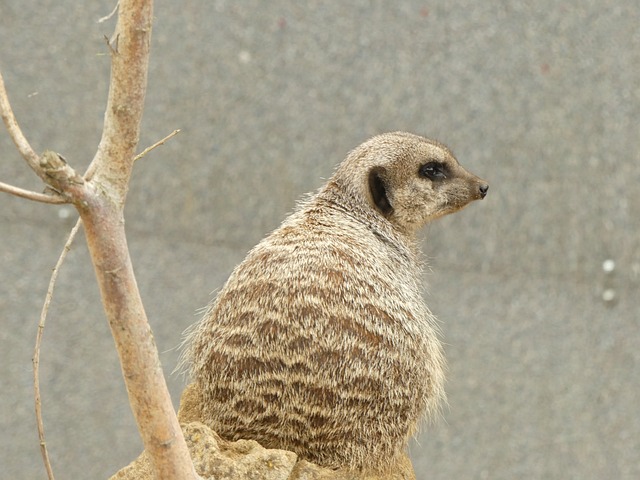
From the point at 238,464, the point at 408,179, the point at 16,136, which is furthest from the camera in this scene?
the point at 408,179

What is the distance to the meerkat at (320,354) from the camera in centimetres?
102

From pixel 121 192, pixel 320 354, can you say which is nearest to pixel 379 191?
pixel 320 354

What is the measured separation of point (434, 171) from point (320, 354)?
0.40m

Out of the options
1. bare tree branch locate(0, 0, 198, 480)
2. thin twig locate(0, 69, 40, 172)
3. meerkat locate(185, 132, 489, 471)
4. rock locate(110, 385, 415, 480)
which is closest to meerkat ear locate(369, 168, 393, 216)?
meerkat locate(185, 132, 489, 471)

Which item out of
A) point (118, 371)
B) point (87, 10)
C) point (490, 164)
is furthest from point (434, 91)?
point (118, 371)

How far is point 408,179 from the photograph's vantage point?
4.17ft

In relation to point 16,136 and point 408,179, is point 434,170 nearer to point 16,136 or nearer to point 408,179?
point 408,179

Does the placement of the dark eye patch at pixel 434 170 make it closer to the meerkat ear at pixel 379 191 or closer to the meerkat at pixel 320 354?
the meerkat ear at pixel 379 191

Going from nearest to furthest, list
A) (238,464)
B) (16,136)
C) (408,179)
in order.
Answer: (16,136)
(238,464)
(408,179)

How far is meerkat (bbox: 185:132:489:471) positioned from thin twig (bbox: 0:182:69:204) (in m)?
0.36

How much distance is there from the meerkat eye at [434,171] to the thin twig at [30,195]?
2.15 feet

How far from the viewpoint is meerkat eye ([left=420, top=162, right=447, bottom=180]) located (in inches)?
50.5

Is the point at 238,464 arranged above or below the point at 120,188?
below

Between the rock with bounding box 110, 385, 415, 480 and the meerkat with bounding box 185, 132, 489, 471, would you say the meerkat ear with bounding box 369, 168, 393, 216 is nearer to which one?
the meerkat with bounding box 185, 132, 489, 471
